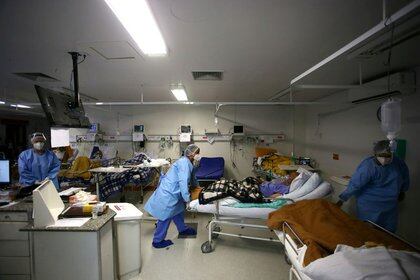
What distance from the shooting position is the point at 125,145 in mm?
6309

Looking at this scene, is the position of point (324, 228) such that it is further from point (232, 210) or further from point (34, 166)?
point (34, 166)

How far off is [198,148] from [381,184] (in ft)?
7.81

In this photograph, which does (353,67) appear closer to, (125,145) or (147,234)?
(147,234)

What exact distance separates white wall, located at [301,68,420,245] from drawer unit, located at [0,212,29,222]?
4.69m

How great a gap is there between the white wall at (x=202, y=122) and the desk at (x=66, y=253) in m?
4.52

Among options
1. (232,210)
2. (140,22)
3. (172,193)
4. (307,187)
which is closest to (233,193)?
(232,210)

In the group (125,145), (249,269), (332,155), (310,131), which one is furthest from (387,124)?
(125,145)

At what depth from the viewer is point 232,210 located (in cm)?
267

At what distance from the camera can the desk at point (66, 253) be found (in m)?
1.79

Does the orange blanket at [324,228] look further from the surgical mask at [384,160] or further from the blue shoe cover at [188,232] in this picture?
the blue shoe cover at [188,232]

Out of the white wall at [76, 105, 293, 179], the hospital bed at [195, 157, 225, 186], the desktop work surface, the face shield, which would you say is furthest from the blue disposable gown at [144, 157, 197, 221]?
the white wall at [76, 105, 293, 179]

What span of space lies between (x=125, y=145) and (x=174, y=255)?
428 cm

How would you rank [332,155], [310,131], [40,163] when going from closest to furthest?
1. [40,163]
2. [332,155]
3. [310,131]

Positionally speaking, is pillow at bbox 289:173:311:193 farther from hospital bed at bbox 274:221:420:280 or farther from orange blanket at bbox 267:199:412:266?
hospital bed at bbox 274:221:420:280
